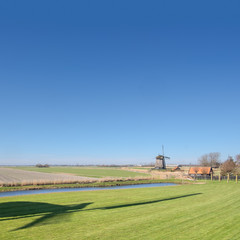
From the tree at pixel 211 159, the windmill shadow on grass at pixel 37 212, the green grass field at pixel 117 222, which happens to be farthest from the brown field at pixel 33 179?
the tree at pixel 211 159

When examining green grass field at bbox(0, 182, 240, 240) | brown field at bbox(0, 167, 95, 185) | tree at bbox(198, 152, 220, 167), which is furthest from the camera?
tree at bbox(198, 152, 220, 167)

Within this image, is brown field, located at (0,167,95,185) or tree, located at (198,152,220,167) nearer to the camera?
brown field, located at (0,167,95,185)

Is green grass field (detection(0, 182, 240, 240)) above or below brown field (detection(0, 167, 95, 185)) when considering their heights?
above

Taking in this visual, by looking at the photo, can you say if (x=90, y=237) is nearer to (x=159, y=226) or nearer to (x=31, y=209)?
(x=159, y=226)

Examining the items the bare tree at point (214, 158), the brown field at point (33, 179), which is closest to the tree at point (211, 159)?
the bare tree at point (214, 158)

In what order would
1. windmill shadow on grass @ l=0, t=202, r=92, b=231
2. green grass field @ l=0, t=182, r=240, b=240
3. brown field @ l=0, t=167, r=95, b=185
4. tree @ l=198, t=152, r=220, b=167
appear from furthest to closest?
tree @ l=198, t=152, r=220, b=167 → brown field @ l=0, t=167, r=95, b=185 → windmill shadow on grass @ l=0, t=202, r=92, b=231 → green grass field @ l=0, t=182, r=240, b=240

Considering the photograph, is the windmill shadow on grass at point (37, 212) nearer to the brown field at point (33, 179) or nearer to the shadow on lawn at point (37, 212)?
the shadow on lawn at point (37, 212)

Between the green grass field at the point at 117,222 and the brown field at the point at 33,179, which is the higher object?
the green grass field at the point at 117,222

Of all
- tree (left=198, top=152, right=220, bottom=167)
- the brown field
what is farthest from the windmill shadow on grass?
tree (left=198, top=152, right=220, bottom=167)

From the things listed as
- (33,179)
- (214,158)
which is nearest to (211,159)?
(214,158)

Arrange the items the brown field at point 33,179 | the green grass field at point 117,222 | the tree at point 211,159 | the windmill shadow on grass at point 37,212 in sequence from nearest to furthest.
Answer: the green grass field at point 117,222 < the windmill shadow on grass at point 37,212 < the brown field at point 33,179 < the tree at point 211,159

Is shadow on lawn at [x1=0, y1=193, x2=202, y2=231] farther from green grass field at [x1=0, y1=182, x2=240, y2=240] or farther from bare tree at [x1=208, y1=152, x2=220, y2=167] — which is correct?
bare tree at [x1=208, y1=152, x2=220, y2=167]

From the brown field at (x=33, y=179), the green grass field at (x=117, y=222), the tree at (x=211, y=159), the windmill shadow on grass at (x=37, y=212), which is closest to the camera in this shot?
the green grass field at (x=117, y=222)

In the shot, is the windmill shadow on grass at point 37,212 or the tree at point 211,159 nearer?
the windmill shadow on grass at point 37,212
